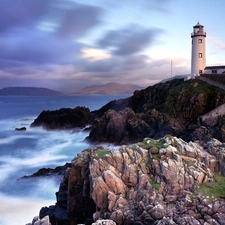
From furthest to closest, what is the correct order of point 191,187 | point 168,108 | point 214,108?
point 168,108 → point 214,108 → point 191,187

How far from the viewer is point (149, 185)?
15.3 m

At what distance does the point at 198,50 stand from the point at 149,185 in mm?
45308

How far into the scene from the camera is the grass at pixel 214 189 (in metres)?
14.3

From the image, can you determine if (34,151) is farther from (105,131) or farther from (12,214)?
(12,214)

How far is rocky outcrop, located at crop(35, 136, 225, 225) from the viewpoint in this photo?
45.0ft

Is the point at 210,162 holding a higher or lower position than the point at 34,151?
higher

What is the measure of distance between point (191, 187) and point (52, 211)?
29.6 ft

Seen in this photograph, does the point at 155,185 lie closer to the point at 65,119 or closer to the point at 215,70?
the point at 65,119

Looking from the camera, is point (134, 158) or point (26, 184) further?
point (26, 184)

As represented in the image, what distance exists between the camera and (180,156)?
1627 centimetres

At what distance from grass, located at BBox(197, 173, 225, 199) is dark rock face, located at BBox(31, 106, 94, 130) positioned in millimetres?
42152

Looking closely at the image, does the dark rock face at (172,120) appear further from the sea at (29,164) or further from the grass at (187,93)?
the sea at (29,164)

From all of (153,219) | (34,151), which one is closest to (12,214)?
(153,219)

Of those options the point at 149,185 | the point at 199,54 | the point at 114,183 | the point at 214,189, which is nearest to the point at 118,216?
the point at 114,183
